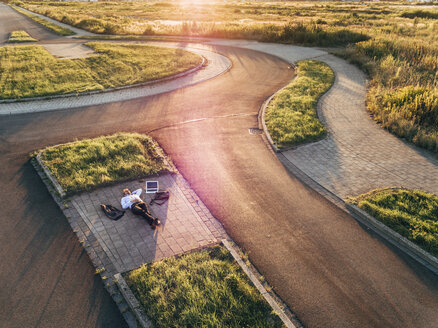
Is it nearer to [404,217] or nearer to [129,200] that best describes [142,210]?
[129,200]

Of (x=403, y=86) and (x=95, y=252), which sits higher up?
(x=403, y=86)

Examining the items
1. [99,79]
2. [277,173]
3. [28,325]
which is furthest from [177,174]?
[99,79]

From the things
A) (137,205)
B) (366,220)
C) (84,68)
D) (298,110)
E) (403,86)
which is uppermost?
(403,86)

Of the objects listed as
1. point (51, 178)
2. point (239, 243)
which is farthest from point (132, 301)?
point (51, 178)

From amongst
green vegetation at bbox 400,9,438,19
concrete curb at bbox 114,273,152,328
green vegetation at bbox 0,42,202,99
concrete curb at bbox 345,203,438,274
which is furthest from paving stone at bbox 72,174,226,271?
green vegetation at bbox 400,9,438,19

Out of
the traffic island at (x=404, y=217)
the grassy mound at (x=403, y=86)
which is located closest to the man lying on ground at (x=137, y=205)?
the traffic island at (x=404, y=217)

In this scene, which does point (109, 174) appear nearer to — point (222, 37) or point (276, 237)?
point (276, 237)
